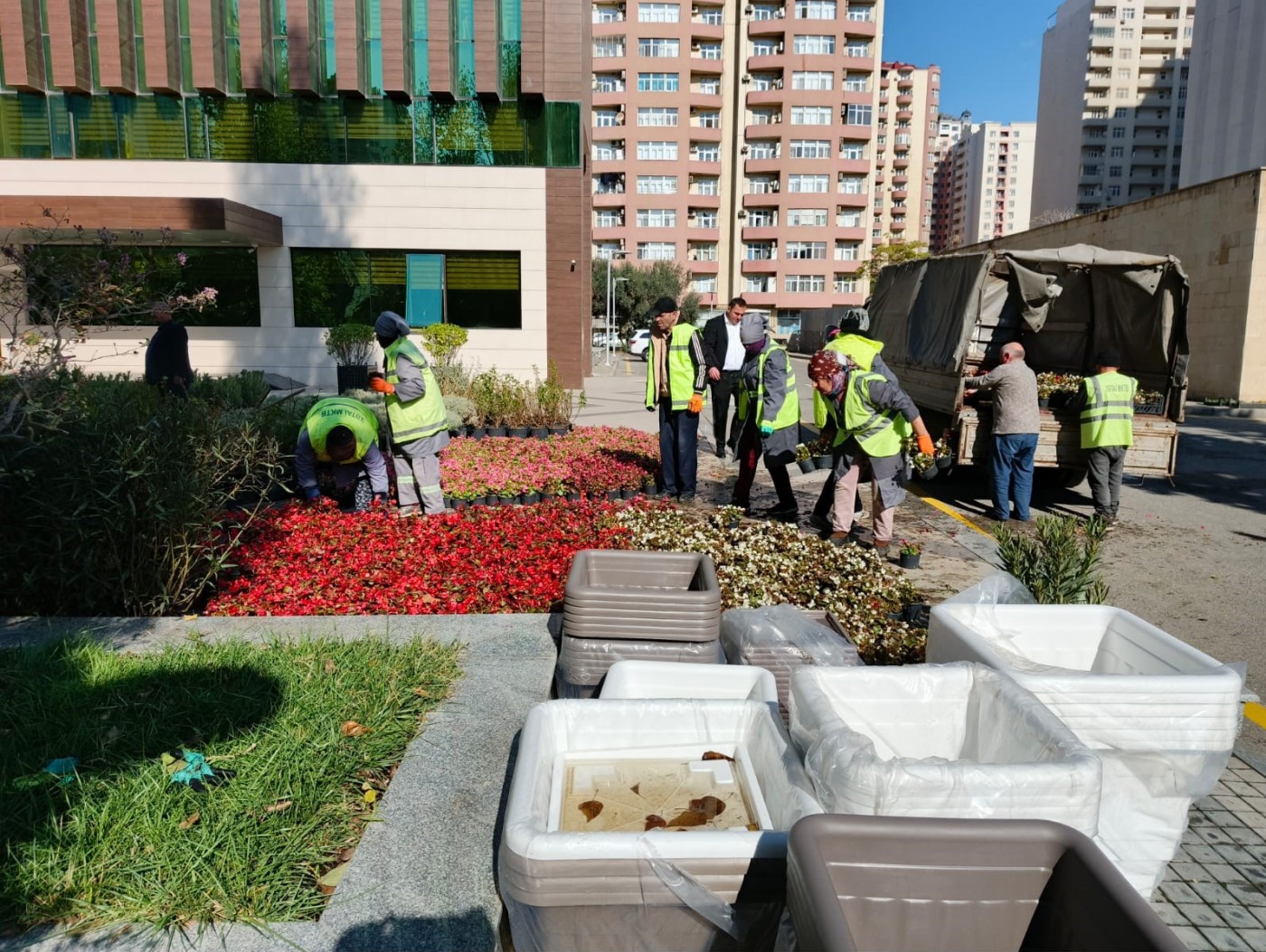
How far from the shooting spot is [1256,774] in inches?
161

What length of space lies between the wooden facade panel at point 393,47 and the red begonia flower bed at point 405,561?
1640 centimetres

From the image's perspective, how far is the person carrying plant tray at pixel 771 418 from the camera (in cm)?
835

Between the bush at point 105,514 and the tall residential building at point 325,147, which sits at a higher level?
the tall residential building at point 325,147

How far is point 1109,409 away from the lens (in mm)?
9258

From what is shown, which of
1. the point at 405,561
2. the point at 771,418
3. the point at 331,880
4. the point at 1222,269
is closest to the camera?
the point at 331,880

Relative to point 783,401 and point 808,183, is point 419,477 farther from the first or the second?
point 808,183

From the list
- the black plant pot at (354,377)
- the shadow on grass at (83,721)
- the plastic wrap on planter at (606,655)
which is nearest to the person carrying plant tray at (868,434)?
the plastic wrap on planter at (606,655)

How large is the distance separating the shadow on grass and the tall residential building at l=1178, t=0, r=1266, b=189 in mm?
65397

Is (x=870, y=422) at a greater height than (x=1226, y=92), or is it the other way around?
(x=1226, y=92)

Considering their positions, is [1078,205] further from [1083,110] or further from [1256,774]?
[1256,774]

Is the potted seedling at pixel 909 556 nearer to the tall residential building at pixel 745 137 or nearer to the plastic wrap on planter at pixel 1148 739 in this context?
the plastic wrap on planter at pixel 1148 739

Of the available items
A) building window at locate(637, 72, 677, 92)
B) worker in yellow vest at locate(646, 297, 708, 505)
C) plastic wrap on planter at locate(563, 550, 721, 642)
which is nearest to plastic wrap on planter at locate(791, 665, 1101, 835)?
plastic wrap on planter at locate(563, 550, 721, 642)

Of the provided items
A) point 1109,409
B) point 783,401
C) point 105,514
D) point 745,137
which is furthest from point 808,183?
point 105,514

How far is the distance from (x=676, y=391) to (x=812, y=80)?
251ft
